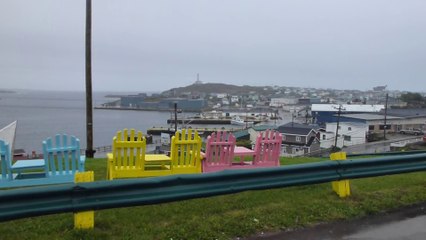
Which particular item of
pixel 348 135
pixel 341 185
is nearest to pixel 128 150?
pixel 341 185

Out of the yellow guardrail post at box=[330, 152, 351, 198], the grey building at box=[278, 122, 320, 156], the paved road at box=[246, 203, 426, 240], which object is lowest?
the grey building at box=[278, 122, 320, 156]

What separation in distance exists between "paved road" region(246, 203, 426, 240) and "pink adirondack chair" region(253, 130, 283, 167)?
2922 millimetres

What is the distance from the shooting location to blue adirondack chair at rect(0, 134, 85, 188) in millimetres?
6316

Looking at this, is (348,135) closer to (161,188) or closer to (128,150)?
(128,150)

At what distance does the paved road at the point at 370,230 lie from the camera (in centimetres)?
461

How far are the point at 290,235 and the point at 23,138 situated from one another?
268ft

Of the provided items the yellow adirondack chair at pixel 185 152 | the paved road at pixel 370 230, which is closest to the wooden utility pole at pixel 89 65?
the yellow adirondack chair at pixel 185 152

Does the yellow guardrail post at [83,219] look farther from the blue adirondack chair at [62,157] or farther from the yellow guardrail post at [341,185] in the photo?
the yellow guardrail post at [341,185]

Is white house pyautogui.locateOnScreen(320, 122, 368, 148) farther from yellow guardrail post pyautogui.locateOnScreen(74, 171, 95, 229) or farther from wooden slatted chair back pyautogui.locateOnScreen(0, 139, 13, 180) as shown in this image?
yellow guardrail post pyautogui.locateOnScreen(74, 171, 95, 229)

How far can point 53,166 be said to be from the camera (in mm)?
6656

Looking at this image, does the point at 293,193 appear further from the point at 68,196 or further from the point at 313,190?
the point at 68,196

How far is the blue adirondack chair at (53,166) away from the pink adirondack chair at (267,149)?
338cm

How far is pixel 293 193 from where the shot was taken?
625 cm

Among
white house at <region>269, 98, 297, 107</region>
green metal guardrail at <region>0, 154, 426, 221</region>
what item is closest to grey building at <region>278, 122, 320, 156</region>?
green metal guardrail at <region>0, 154, 426, 221</region>
